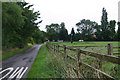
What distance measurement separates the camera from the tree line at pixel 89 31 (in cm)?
5831

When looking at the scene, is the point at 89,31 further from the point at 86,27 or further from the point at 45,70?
the point at 45,70

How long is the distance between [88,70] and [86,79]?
208mm

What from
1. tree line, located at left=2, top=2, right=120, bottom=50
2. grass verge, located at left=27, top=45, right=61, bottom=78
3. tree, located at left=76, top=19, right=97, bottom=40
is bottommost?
grass verge, located at left=27, top=45, right=61, bottom=78

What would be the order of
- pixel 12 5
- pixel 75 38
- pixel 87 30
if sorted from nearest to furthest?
1. pixel 12 5
2. pixel 75 38
3. pixel 87 30

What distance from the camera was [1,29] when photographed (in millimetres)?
12430

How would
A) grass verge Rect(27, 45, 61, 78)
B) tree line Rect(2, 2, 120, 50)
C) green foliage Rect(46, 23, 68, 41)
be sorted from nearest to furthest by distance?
grass verge Rect(27, 45, 61, 78) < tree line Rect(2, 2, 120, 50) < green foliage Rect(46, 23, 68, 41)

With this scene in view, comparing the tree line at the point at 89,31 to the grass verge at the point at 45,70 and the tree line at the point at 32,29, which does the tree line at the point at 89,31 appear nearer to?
the tree line at the point at 32,29

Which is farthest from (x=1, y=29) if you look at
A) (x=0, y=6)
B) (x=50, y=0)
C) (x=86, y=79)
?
(x=86, y=79)

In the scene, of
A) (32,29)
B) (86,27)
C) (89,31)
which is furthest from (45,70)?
(86,27)

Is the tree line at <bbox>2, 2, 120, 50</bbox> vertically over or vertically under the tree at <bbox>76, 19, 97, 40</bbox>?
under

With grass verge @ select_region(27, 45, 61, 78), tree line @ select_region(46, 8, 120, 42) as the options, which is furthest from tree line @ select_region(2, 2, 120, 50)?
grass verge @ select_region(27, 45, 61, 78)

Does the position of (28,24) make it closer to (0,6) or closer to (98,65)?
(0,6)

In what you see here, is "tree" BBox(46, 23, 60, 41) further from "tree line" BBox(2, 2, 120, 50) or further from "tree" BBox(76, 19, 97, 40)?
"tree" BBox(76, 19, 97, 40)

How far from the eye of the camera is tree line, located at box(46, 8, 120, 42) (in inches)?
2296
